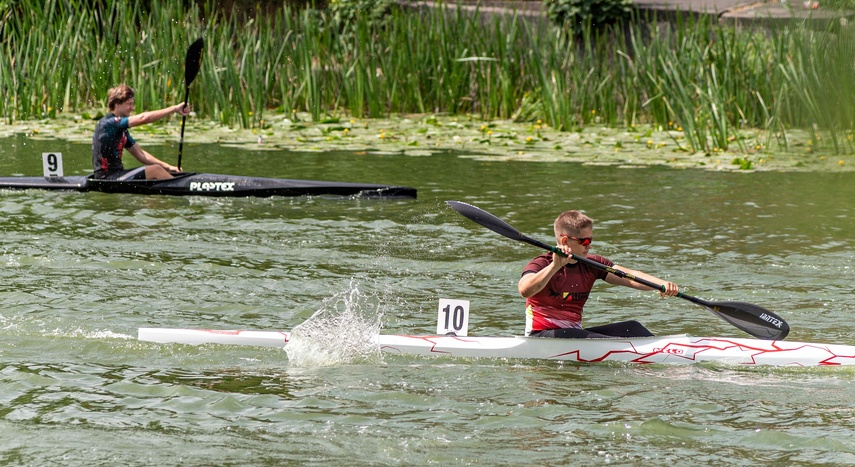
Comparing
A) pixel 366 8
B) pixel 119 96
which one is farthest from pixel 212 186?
pixel 366 8

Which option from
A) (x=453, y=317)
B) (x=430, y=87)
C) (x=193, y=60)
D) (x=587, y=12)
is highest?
(x=587, y=12)

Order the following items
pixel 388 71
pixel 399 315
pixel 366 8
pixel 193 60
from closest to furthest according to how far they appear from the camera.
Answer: pixel 399 315 < pixel 193 60 < pixel 388 71 < pixel 366 8

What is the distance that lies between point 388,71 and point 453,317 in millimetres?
9071

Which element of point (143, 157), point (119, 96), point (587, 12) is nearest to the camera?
point (119, 96)

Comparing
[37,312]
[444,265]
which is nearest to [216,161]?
[444,265]

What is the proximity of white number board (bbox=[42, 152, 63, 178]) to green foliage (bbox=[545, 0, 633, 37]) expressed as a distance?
769 centimetres

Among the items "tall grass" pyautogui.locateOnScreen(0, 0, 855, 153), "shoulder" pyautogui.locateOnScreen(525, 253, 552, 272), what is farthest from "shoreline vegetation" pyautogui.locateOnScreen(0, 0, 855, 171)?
"shoulder" pyautogui.locateOnScreen(525, 253, 552, 272)

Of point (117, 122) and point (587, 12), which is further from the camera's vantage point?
point (587, 12)

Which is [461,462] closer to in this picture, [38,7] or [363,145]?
[363,145]

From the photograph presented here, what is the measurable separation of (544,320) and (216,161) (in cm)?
741

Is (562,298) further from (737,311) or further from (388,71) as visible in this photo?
(388,71)

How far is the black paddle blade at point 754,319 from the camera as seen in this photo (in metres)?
6.07

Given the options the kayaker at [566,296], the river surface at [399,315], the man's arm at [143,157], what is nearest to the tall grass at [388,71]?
the river surface at [399,315]

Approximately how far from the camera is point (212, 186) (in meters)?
10.7
